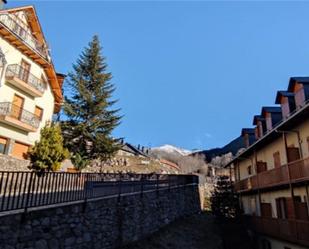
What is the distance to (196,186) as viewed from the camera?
24703 mm

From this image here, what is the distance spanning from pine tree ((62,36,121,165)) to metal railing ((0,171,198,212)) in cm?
1123

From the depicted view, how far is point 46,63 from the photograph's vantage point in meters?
24.2

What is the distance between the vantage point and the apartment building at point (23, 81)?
1988 cm

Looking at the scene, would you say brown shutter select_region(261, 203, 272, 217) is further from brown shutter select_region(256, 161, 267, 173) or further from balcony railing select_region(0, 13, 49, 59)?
balcony railing select_region(0, 13, 49, 59)

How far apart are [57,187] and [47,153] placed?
12194 millimetres

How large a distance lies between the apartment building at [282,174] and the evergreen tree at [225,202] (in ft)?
3.09

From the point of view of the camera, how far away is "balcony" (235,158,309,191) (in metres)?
12.7

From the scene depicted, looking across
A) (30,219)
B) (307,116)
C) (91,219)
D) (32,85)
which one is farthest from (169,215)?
(32,85)

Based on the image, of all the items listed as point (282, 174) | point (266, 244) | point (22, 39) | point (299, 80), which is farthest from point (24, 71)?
point (266, 244)

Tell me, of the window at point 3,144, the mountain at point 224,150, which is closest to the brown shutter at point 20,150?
the window at point 3,144

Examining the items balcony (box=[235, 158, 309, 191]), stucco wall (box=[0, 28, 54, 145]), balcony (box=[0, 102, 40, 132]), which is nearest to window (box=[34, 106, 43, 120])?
stucco wall (box=[0, 28, 54, 145])

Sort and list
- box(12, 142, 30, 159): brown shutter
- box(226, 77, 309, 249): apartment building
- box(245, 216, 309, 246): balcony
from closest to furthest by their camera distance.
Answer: box(245, 216, 309, 246): balcony → box(226, 77, 309, 249): apartment building → box(12, 142, 30, 159): brown shutter

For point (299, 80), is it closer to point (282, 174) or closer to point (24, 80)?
point (282, 174)

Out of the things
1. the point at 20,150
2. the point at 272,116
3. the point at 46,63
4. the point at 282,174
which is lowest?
the point at 282,174
